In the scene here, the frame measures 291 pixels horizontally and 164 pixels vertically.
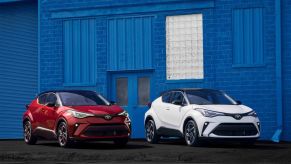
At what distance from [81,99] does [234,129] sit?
424 centimetres

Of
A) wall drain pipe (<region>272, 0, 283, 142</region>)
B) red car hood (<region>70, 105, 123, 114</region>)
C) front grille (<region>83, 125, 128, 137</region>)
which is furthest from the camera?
A: wall drain pipe (<region>272, 0, 283, 142</region>)

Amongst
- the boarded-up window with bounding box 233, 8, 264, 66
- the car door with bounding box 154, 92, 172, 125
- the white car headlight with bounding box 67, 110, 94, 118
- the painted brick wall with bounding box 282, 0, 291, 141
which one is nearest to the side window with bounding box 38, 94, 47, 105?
the white car headlight with bounding box 67, 110, 94, 118

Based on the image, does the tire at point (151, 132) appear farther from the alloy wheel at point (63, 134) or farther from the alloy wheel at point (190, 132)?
the alloy wheel at point (63, 134)

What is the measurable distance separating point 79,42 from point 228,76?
5.82 metres

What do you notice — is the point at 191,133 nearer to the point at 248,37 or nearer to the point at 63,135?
the point at 63,135

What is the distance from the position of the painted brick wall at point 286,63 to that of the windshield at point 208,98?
3821mm

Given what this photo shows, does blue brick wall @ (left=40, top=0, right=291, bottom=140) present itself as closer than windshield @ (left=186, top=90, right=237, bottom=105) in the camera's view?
No

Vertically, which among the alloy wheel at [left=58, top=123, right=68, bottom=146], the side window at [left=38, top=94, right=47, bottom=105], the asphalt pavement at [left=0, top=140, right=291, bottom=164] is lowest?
the asphalt pavement at [left=0, top=140, right=291, bottom=164]

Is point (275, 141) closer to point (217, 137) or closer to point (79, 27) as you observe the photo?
point (217, 137)

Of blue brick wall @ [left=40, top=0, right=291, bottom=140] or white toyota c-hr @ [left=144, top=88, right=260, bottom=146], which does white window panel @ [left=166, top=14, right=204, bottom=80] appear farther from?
white toyota c-hr @ [left=144, top=88, right=260, bottom=146]

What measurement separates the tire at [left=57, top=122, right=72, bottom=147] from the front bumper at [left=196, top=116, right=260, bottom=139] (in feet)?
11.1

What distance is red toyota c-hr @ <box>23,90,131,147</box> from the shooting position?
18688mm

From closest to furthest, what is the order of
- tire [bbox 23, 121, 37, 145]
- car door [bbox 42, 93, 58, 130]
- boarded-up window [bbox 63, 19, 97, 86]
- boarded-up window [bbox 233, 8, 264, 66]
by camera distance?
1. car door [bbox 42, 93, 58, 130]
2. tire [bbox 23, 121, 37, 145]
3. boarded-up window [bbox 233, 8, 264, 66]
4. boarded-up window [bbox 63, 19, 97, 86]

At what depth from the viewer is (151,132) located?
21906mm
